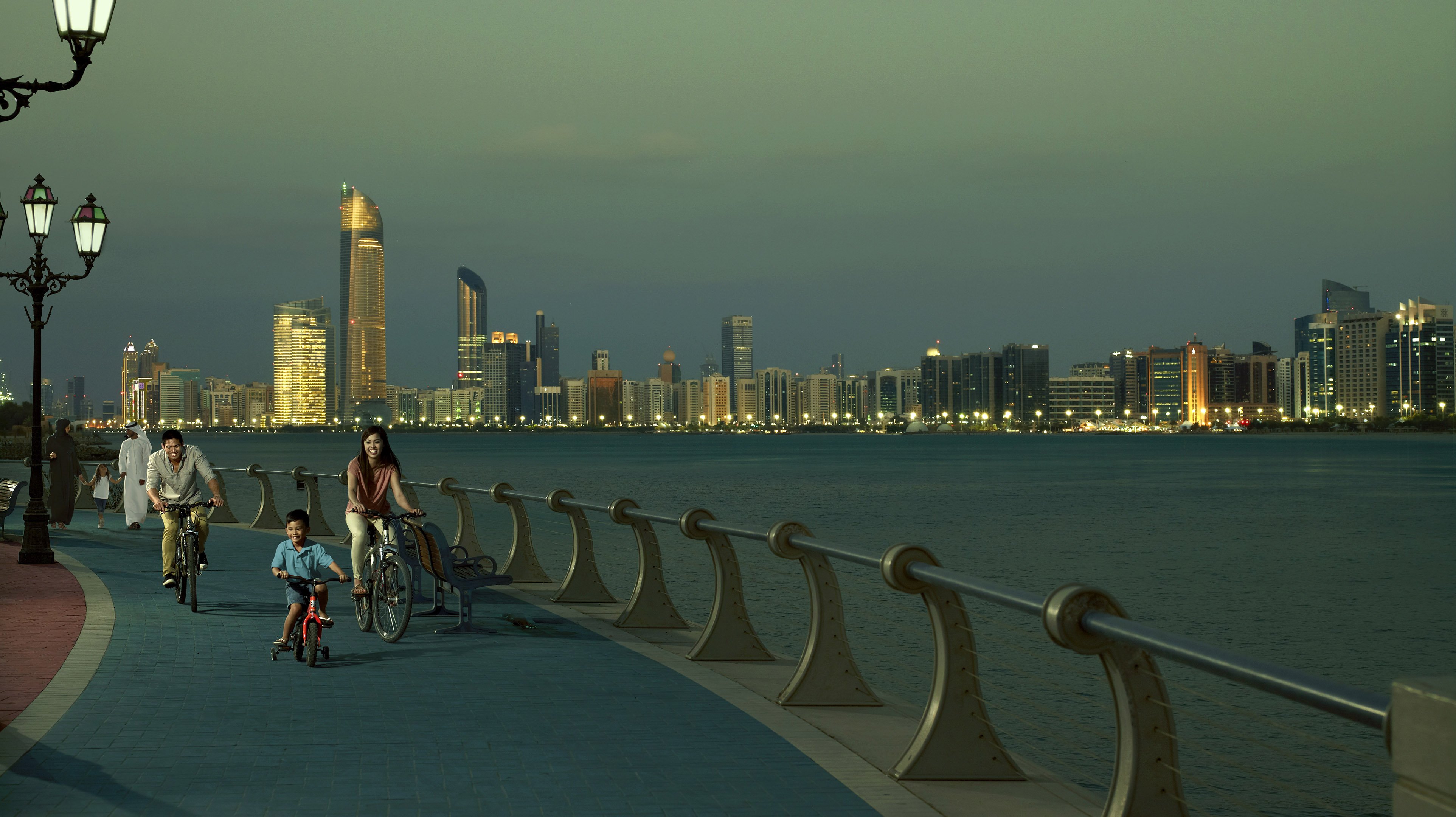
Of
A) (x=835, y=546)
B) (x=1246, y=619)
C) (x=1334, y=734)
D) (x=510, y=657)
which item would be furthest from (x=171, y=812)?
(x=1246, y=619)

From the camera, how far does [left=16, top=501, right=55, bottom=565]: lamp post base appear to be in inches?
620

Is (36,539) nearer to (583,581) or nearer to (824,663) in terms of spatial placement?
(583,581)

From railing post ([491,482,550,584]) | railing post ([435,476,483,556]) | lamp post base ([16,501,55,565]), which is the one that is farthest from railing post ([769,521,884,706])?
lamp post base ([16,501,55,565])

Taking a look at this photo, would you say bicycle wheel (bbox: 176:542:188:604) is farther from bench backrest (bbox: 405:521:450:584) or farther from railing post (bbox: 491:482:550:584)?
railing post (bbox: 491:482:550:584)

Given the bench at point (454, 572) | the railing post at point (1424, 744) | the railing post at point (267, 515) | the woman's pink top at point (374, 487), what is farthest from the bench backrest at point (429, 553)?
the railing post at point (267, 515)

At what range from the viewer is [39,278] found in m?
17.0

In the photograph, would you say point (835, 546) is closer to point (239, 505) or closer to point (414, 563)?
point (414, 563)

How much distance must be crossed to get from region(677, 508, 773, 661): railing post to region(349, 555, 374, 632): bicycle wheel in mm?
3060

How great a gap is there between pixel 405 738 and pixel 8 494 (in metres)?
15.7

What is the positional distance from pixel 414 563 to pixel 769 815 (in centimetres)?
648

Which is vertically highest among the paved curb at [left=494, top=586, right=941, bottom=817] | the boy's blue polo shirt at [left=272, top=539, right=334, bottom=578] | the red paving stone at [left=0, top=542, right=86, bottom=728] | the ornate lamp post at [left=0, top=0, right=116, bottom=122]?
the ornate lamp post at [left=0, top=0, right=116, bottom=122]

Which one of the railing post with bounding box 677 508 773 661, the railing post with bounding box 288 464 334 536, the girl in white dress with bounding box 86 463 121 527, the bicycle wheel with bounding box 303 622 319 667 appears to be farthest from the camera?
the girl in white dress with bounding box 86 463 121 527

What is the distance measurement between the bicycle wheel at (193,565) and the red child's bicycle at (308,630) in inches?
101

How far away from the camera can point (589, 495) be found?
225ft
